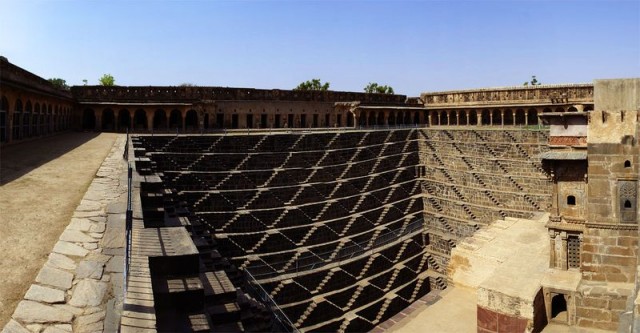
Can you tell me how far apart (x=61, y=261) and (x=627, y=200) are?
12.5 metres

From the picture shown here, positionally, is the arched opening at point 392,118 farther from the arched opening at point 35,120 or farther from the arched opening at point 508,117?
the arched opening at point 35,120

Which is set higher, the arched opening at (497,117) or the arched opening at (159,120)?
the arched opening at (497,117)

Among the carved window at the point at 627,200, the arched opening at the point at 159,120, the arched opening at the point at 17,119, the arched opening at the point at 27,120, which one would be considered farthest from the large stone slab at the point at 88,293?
the arched opening at the point at 159,120

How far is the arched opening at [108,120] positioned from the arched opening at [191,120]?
3.93m

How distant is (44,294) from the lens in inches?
147

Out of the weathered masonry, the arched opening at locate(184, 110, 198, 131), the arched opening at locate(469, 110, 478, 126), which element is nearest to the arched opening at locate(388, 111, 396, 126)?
the weathered masonry

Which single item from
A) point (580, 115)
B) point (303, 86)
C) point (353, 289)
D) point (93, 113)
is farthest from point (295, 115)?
point (303, 86)

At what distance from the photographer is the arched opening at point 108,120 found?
25.0m

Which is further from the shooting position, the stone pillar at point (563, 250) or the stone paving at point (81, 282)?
the stone pillar at point (563, 250)

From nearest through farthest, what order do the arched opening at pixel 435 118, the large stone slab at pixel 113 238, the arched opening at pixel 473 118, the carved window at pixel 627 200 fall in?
the large stone slab at pixel 113 238 < the carved window at pixel 627 200 < the arched opening at pixel 473 118 < the arched opening at pixel 435 118

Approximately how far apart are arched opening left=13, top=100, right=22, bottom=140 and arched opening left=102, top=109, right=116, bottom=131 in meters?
10.4

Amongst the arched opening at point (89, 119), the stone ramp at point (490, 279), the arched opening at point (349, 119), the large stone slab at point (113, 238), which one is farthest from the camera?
the arched opening at point (349, 119)

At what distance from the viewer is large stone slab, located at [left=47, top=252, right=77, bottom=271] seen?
4320 mm

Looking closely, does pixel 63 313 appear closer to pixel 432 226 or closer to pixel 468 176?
pixel 432 226
